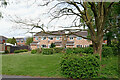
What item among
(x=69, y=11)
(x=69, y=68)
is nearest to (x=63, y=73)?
(x=69, y=68)

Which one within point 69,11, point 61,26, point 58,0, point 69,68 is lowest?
point 69,68

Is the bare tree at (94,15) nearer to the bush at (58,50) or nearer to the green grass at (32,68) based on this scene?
the green grass at (32,68)

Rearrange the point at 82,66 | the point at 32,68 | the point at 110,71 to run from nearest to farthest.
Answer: the point at 82,66, the point at 110,71, the point at 32,68

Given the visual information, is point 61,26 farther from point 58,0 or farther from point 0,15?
point 0,15

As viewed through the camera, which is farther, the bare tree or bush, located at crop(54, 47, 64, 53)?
bush, located at crop(54, 47, 64, 53)

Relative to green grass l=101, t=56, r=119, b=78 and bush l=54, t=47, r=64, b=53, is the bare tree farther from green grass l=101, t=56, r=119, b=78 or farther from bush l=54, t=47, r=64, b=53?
bush l=54, t=47, r=64, b=53

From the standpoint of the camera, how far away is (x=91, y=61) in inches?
216

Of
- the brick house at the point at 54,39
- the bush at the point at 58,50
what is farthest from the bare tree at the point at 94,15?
the bush at the point at 58,50

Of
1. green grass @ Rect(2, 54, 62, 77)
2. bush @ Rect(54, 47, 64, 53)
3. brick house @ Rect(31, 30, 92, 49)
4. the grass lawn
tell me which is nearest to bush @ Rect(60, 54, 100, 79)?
the grass lawn

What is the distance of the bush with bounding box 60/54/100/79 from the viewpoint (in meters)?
5.46

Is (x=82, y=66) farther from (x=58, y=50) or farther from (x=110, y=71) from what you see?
(x=58, y=50)

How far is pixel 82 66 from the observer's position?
18.0 feet

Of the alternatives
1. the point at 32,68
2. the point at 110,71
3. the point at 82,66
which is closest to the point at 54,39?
the point at 32,68

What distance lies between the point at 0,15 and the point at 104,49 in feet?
36.3
